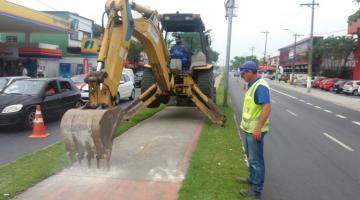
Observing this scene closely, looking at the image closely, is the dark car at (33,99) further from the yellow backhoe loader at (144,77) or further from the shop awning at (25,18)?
the shop awning at (25,18)

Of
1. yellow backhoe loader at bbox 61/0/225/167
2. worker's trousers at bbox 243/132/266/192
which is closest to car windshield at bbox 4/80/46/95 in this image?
yellow backhoe loader at bbox 61/0/225/167

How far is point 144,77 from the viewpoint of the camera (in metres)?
13.4

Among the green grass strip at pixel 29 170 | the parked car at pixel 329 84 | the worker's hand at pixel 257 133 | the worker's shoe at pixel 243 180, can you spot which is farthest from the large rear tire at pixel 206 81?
the parked car at pixel 329 84

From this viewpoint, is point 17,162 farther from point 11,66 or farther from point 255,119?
point 11,66

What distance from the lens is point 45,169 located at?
21.3 feet

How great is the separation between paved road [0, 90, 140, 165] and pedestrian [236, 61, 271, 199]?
475 cm

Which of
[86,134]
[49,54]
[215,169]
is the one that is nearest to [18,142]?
[86,134]

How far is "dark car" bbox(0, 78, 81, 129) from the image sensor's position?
10.5m

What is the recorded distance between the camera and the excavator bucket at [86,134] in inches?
207

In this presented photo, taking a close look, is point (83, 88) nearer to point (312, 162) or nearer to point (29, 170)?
point (29, 170)

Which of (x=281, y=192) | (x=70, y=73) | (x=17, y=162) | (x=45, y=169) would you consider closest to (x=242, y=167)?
(x=281, y=192)

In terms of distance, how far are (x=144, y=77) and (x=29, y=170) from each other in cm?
734

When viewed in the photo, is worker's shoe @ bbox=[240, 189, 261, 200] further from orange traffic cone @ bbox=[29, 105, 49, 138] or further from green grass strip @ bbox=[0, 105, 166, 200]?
orange traffic cone @ bbox=[29, 105, 49, 138]

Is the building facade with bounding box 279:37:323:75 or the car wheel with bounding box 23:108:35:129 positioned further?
the building facade with bounding box 279:37:323:75
